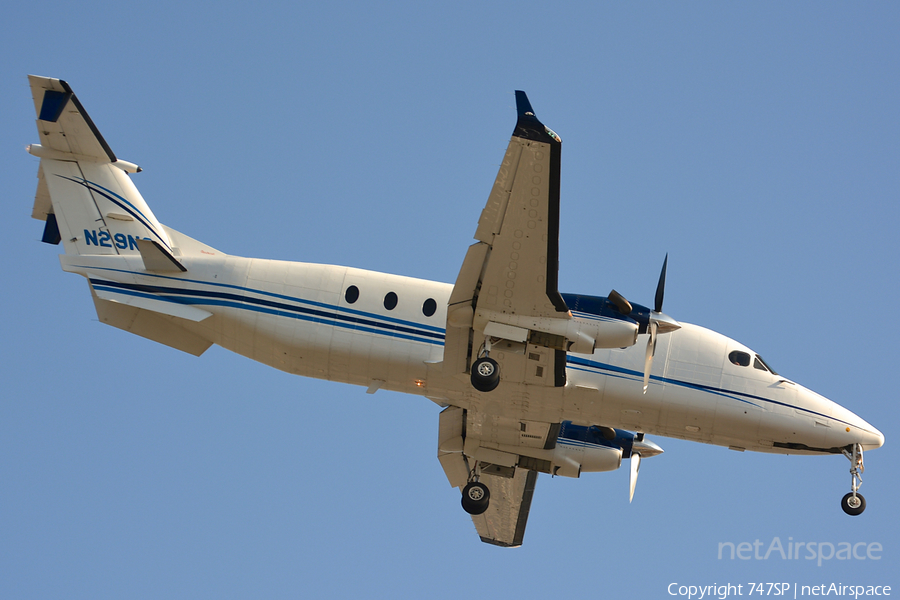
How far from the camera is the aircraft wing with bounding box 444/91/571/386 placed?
48.1 feet

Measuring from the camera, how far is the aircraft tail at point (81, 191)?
20250 mm

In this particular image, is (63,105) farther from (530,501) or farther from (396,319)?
(530,501)

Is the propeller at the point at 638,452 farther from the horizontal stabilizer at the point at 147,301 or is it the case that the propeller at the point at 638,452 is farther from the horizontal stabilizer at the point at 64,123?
the horizontal stabilizer at the point at 64,123

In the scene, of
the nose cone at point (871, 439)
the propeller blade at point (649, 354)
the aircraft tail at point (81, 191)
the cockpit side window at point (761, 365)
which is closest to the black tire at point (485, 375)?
the propeller blade at point (649, 354)

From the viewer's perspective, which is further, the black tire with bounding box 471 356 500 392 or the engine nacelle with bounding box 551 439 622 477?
the engine nacelle with bounding box 551 439 622 477

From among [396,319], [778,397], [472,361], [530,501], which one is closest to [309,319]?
[396,319]

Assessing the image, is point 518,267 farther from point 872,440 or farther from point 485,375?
point 872,440

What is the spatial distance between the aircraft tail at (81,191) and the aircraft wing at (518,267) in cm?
784

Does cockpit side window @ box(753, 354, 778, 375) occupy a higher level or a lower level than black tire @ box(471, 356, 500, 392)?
higher

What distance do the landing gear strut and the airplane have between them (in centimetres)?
3

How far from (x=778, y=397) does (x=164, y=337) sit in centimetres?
1419

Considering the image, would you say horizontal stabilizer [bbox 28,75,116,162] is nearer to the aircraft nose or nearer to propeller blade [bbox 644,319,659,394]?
propeller blade [bbox 644,319,659,394]

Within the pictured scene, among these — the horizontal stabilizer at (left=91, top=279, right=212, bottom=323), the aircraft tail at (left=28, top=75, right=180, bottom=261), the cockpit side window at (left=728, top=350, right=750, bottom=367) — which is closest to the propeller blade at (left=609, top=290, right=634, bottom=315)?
the cockpit side window at (left=728, top=350, right=750, bottom=367)

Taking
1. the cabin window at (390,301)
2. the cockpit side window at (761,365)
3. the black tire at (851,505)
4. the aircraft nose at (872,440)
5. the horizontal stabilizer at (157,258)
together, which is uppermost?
the horizontal stabilizer at (157,258)
